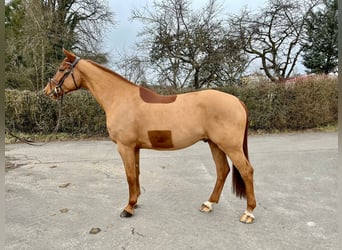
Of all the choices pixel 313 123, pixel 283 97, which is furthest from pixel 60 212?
pixel 313 123

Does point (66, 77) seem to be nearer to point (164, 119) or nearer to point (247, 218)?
point (164, 119)

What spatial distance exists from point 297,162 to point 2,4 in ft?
14.7

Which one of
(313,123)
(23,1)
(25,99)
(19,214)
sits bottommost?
(19,214)

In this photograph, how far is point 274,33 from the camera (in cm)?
1088

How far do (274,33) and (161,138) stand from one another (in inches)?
428

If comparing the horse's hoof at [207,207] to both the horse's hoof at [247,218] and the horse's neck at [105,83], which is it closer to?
the horse's hoof at [247,218]

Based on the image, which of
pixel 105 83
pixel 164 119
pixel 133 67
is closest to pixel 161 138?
pixel 164 119

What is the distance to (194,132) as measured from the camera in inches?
88.0

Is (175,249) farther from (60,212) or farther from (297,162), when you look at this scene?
(297,162)

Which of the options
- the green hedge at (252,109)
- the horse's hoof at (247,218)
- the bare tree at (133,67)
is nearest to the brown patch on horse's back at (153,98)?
the horse's hoof at (247,218)

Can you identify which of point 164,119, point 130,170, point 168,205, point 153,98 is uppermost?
point 153,98

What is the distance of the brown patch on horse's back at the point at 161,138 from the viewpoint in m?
2.24

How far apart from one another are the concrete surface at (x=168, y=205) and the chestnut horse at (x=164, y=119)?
0.23 meters

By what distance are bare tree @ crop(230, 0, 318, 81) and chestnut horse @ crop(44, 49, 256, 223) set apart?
9017mm
